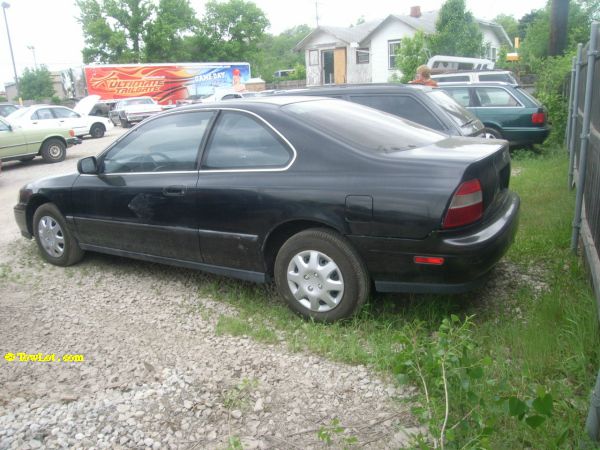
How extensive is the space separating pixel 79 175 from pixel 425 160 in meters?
3.30

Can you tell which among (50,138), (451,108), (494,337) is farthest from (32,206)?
(50,138)

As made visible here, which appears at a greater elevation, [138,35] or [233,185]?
[138,35]

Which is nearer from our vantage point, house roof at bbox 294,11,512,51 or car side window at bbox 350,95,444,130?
car side window at bbox 350,95,444,130

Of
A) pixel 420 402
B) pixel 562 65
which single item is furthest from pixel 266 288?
pixel 562 65

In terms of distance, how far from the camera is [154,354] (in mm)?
Result: 3645

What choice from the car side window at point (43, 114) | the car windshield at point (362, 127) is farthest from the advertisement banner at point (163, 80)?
the car windshield at point (362, 127)

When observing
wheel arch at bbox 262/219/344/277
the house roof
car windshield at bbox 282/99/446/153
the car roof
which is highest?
the house roof

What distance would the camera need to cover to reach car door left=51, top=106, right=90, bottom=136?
18.5 m

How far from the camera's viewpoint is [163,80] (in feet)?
118

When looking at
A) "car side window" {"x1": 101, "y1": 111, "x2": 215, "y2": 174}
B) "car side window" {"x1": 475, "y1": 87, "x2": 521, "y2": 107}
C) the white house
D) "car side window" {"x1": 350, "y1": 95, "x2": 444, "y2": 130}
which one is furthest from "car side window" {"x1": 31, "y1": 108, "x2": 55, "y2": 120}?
the white house

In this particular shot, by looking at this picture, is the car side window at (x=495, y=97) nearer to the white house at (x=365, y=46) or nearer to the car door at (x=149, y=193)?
the car door at (x=149, y=193)

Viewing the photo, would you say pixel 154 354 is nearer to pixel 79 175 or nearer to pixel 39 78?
pixel 79 175

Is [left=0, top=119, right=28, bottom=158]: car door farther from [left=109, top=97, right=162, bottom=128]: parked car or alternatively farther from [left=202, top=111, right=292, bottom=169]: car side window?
[left=109, top=97, right=162, bottom=128]: parked car

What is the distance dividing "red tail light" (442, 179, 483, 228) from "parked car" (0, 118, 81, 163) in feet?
43.2
